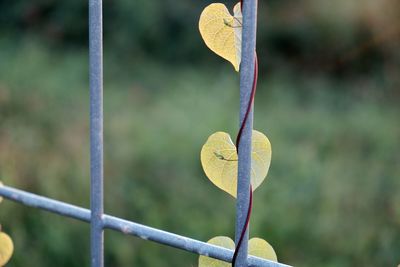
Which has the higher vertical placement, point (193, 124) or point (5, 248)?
point (5, 248)

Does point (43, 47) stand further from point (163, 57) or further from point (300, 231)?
point (300, 231)

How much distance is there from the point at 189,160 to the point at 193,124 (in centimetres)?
45

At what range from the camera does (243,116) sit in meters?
0.66

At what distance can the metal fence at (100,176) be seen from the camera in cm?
65

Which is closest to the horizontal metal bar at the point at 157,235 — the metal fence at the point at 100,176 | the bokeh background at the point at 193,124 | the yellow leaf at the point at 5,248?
the metal fence at the point at 100,176

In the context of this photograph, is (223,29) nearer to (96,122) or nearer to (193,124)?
(96,122)

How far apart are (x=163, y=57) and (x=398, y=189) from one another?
109 inches

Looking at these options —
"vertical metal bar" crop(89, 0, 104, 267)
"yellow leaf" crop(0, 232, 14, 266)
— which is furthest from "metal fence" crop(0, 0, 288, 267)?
"yellow leaf" crop(0, 232, 14, 266)

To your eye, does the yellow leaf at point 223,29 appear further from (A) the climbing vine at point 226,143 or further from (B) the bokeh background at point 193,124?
(B) the bokeh background at point 193,124

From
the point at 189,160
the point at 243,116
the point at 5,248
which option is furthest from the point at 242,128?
the point at 189,160

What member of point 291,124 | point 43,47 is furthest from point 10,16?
point 291,124

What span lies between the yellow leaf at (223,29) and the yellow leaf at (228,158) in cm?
9

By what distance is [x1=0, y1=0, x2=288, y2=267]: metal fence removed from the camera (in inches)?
25.5

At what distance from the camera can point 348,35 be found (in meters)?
4.80
